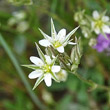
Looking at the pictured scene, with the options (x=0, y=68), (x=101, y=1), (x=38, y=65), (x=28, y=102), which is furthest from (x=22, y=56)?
(x=38, y=65)

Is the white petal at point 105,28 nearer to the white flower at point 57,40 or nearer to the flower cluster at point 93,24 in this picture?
the flower cluster at point 93,24

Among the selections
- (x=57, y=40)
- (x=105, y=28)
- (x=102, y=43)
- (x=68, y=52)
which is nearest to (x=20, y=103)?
(x=68, y=52)

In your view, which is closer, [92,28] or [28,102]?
[92,28]

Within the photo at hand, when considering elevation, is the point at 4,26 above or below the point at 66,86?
above

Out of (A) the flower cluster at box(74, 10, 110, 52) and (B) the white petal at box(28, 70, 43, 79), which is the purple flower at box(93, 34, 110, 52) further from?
(B) the white petal at box(28, 70, 43, 79)

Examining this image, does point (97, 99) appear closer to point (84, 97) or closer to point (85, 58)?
point (84, 97)

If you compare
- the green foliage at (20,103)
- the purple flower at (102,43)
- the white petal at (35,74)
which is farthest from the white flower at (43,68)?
the green foliage at (20,103)

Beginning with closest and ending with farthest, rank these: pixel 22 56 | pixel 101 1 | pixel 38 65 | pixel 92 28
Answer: pixel 38 65, pixel 92 28, pixel 101 1, pixel 22 56
